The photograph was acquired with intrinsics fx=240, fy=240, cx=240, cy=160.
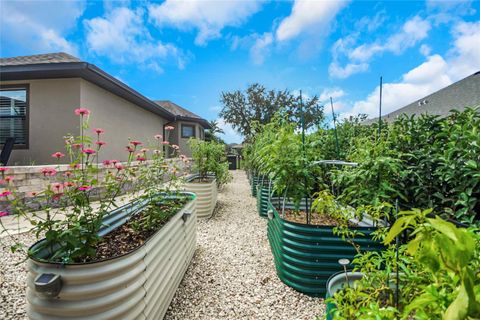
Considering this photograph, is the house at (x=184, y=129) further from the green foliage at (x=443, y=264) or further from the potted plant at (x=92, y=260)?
the green foliage at (x=443, y=264)

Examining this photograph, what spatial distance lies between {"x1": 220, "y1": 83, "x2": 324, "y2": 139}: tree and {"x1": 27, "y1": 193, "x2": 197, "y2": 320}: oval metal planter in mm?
17944

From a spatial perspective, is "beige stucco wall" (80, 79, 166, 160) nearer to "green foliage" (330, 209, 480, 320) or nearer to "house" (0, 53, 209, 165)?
"house" (0, 53, 209, 165)

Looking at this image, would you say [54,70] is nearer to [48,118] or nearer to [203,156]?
[48,118]

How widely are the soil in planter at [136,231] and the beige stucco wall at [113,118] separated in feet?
12.3

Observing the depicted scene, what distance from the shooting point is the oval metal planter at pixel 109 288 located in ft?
A: 3.68

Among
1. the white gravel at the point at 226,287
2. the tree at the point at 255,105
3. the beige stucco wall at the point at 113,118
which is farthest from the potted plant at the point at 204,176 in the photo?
the tree at the point at 255,105

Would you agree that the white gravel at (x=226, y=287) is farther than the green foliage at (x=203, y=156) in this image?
No

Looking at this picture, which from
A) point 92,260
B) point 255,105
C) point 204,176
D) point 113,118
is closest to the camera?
point 92,260

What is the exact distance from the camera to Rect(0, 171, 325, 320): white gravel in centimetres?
193

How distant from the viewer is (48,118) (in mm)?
6176

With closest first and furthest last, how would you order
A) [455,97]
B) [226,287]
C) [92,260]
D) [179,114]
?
[92,260] < [226,287] < [455,97] < [179,114]

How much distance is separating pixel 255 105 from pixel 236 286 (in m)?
18.4

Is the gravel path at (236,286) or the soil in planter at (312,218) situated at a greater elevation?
the soil in planter at (312,218)

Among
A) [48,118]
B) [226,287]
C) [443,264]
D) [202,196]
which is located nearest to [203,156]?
[202,196]
